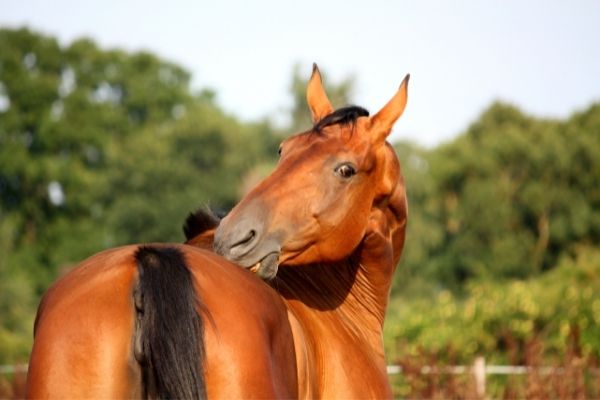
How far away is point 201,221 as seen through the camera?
6.46 m

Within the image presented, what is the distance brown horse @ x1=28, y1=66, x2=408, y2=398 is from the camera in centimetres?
438

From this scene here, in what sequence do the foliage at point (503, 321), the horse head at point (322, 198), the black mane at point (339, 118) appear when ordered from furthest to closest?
1. the foliage at point (503, 321)
2. the black mane at point (339, 118)
3. the horse head at point (322, 198)

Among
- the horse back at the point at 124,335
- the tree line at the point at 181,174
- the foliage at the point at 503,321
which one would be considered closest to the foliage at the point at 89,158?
the tree line at the point at 181,174

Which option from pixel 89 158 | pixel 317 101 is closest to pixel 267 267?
pixel 317 101

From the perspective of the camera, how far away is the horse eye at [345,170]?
5938mm

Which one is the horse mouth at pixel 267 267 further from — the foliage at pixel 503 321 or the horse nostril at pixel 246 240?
the foliage at pixel 503 321

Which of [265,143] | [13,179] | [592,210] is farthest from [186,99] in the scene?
[592,210]

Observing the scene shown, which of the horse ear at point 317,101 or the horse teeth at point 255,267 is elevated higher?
the horse ear at point 317,101

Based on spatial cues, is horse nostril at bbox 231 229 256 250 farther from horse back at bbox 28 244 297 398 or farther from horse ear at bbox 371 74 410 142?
horse ear at bbox 371 74 410 142

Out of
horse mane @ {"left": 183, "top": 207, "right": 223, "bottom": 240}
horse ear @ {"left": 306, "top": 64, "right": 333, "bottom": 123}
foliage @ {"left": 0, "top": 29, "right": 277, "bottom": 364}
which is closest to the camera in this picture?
horse mane @ {"left": 183, "top": 207, "right": 223, "bottom": 240}

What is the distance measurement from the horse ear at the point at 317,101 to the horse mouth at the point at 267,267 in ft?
4.42

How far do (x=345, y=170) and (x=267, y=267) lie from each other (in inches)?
28.3

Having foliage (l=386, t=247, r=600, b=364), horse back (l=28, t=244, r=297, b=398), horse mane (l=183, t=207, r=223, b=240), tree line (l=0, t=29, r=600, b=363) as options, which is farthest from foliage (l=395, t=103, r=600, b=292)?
horse back (l=28, t=244, r=297, b=398)

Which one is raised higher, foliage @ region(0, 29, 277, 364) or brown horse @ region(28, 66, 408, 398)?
foliage @ region(0, 29, 277, 364)
